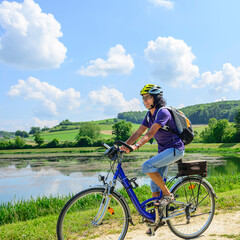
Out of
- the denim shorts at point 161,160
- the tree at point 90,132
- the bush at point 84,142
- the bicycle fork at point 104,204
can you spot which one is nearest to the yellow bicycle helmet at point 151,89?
the denim shorts at point 161,160

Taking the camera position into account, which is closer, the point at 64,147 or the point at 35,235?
the point at 35,235

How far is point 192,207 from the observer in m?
3.94

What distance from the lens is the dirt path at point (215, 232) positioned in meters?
3.65

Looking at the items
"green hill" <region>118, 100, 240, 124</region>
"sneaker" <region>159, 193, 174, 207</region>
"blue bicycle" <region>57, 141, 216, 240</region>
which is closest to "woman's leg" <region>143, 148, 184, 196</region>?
"sneaker" <region>159, 193, 174, 207</region>

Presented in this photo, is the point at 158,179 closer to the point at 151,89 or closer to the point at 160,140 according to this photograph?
the point at 160,140

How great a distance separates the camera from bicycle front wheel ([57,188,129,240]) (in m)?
3.04

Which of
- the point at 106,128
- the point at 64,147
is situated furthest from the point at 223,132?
the point at 106,128

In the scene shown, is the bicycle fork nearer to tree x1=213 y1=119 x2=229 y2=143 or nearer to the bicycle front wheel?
the bicycle front wheel

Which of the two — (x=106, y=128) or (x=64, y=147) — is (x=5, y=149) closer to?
(x=64, y=147)

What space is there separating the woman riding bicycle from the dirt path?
2.09ft

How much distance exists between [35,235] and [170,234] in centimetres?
202

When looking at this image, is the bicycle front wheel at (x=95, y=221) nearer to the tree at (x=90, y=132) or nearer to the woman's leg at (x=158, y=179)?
the woman's leg at (x=158, y=179)

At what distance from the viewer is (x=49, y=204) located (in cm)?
902

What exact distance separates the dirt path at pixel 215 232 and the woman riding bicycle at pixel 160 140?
64 cm
